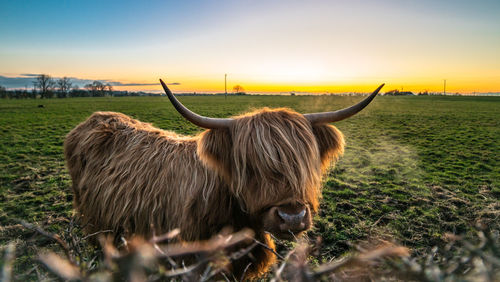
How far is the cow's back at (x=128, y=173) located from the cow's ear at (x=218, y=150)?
400 mm

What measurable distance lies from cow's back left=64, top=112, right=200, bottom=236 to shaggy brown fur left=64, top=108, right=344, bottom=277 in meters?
0.01

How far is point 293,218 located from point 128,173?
2.15m

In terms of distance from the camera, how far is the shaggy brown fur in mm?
2215

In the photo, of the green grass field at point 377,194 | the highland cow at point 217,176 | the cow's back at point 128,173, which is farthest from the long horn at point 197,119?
the green grass field at point 377,194

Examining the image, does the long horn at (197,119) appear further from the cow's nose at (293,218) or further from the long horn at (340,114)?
the cow's nose at (293,218)

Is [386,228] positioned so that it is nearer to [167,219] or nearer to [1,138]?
[167,219]

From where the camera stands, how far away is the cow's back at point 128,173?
2818mm

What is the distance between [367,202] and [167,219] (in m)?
4.45

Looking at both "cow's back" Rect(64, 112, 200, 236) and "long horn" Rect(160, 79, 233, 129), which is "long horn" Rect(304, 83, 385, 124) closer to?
"long horn" Rect(160, 79, 233, 129)

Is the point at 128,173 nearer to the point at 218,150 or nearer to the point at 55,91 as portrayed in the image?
the point at 218,150

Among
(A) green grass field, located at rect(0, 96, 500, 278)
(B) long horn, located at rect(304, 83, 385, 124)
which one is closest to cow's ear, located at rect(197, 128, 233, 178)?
(B) long horn, located at rect(304, 83, 385, 124)

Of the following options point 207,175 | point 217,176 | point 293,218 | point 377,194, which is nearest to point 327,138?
point 293,218

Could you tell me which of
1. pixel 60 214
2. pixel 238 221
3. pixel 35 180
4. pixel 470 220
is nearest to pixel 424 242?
pixel 470 220

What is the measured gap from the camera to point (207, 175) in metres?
2.72
